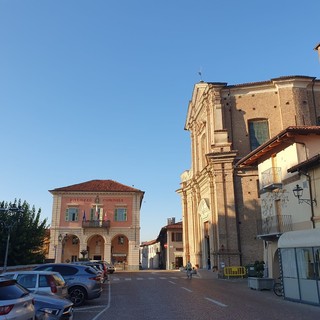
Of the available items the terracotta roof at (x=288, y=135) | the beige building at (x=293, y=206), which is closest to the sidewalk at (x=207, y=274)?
the beige building at (x=293, y=206)

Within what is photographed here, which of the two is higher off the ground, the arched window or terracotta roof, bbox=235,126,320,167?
the arched window

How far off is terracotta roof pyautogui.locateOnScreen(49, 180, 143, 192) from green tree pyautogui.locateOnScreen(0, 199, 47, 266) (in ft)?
55.4

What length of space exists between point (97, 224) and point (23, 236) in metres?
19.7

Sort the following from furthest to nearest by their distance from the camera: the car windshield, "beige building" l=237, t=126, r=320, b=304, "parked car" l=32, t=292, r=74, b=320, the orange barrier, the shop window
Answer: the orange barrier, "beige building" l=237, t=126, r=320, b=304, the shop window, "parked car" l=32, t=292, r=74, b=320, the car windshield

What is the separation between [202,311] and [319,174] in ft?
28.6

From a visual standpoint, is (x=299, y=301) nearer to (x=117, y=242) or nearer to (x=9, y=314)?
(x=9, y=314)

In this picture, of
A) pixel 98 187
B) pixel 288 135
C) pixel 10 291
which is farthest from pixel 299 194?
pixel 98 187

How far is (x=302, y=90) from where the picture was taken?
3591cm

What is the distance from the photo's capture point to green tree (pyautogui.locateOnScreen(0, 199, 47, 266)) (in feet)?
104

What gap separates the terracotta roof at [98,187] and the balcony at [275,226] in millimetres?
33185

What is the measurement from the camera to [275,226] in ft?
69.4

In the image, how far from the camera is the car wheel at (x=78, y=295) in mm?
14461

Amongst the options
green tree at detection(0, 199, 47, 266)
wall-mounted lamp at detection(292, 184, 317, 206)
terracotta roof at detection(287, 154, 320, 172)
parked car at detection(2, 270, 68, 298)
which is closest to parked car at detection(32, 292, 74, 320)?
parked car at detection(2, 270, 68, 298)

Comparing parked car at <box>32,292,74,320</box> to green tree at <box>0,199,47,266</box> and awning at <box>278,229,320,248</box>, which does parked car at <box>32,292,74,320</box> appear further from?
green tree at <box>0,199,47,266</box>
